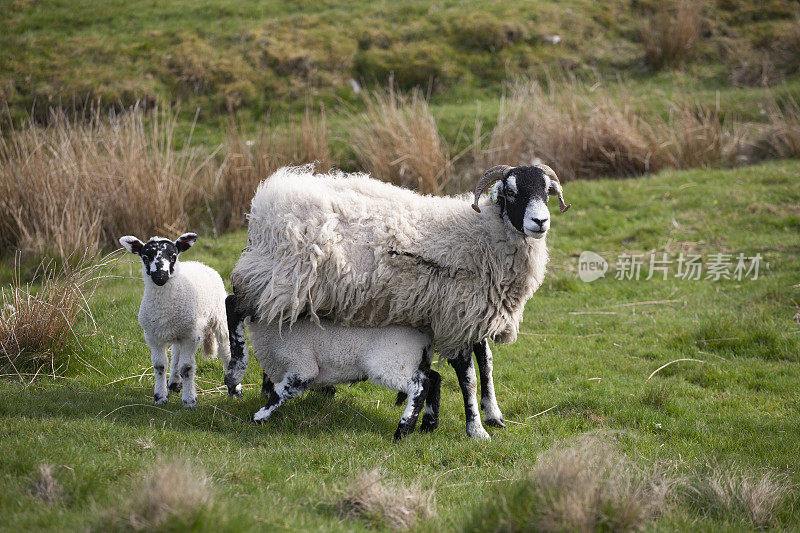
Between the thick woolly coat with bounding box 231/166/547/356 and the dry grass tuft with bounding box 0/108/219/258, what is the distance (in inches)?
189

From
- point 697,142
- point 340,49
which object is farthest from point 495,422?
point 340,49

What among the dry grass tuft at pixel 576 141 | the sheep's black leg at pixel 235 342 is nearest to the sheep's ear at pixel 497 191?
the sheep's black leg at pixel 235 342

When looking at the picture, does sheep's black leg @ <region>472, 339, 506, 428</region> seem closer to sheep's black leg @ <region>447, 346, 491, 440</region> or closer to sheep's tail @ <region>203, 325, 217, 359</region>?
sheep's black leg @ <region>447, 346, 491, 440</region>

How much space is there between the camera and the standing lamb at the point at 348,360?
586 cm

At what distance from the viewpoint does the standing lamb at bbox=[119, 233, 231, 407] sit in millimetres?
6023

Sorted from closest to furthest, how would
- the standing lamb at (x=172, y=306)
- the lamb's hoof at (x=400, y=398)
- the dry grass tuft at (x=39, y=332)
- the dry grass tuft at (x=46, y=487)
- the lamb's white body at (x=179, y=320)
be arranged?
the dry grass tuft at (x=46, y=487) < the standing lamb at (x=172, y=306) < the lamb's white body at (x=179, y=320) < the lamb's hoof at (x=400, y=398) < the dry grass tuft at (x=39, y=332)

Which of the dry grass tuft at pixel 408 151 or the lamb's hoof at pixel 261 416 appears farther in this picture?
the dry grass tuft at pixel 408 151

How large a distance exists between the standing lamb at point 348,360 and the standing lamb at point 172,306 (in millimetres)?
548

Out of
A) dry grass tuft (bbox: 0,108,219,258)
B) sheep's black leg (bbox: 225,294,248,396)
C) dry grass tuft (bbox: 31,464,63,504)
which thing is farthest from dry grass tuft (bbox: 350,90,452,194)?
dry grass tuft (bbox: 31,464,63,504)

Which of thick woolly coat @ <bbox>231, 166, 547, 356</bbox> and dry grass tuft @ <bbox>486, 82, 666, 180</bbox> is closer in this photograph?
thick woolly coat @ <bbox>231, 166, 547, 356</bbox>

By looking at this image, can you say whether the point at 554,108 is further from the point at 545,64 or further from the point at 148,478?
the point at 148,478

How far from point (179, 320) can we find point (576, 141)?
10.2 m

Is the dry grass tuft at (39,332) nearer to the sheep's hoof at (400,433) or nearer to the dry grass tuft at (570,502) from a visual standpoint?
the sheep's hoof at (400,433)

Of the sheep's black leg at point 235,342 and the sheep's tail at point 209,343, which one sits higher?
the sheep's black leg at point 235,342
